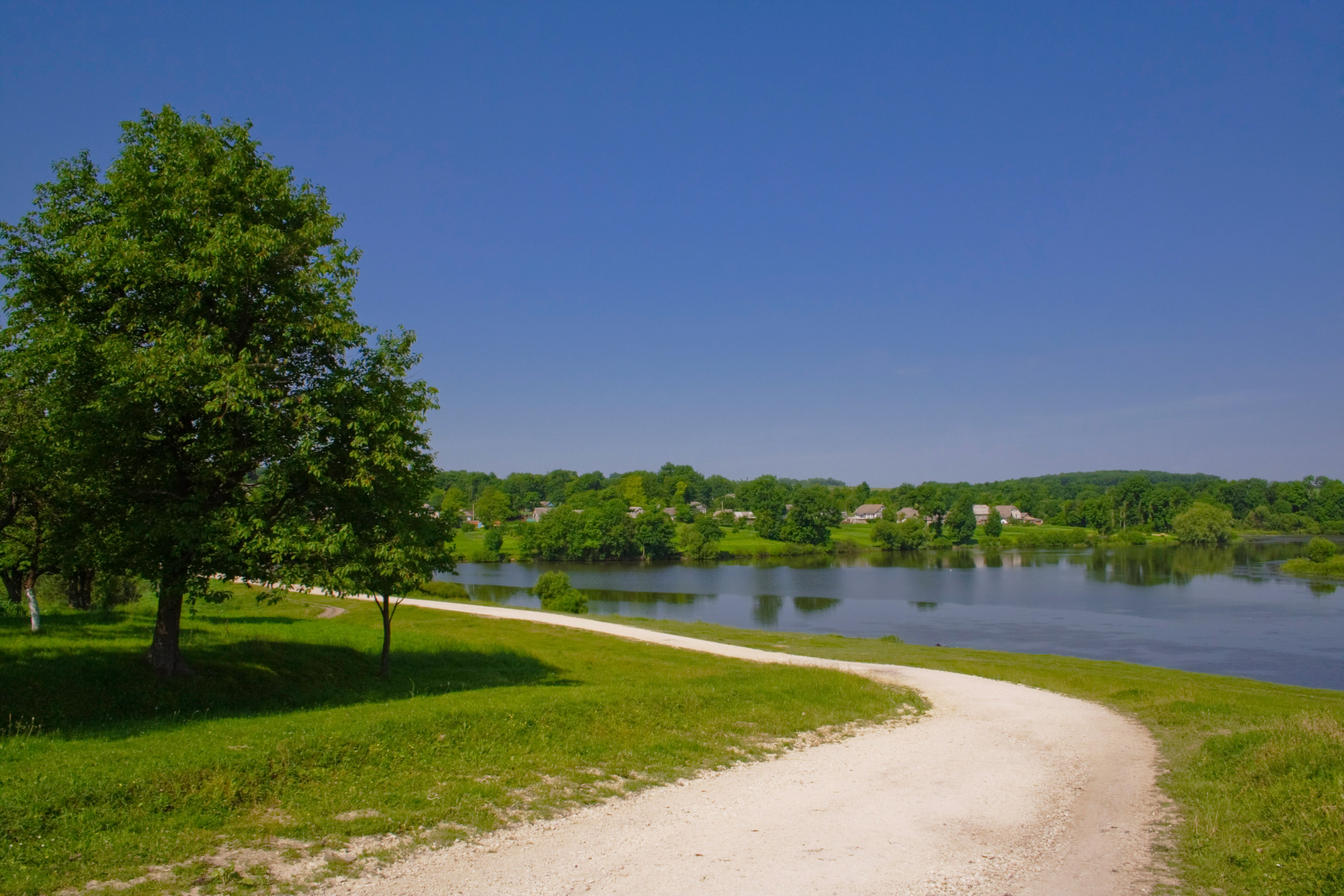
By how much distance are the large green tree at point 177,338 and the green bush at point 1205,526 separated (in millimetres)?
126526

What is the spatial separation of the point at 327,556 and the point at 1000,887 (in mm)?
11272

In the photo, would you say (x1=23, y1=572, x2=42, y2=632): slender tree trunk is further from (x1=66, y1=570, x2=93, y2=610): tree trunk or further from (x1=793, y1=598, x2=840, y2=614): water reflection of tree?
(x1=793, y1=598, x2=840, y2=614): water reflection of tree

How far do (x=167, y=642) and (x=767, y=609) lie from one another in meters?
49.6

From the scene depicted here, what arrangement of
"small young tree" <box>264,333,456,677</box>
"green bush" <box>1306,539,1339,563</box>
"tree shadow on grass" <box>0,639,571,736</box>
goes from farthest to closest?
"green bush" <box>1306,539,1339,563</box> → "small young tree" <box>264,333,456,677</box> → "tree shadow on grass" <box>0,639,571,736</box>

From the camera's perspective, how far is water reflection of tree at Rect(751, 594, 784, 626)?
54.0 m

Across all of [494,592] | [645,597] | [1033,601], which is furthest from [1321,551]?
[494,592]

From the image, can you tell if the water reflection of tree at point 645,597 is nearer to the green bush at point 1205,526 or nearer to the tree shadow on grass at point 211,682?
the tree shadow on grass at point 211,682

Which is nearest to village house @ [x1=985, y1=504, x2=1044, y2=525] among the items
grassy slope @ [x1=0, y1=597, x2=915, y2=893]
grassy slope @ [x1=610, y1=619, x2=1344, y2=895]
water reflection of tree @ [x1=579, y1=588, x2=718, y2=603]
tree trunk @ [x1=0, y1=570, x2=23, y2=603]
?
water reflection of tree @ [x1=579, y1=588, x2=718, y2=603]

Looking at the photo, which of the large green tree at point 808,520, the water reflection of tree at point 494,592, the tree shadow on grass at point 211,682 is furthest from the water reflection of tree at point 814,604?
the large green tree at point 808,520

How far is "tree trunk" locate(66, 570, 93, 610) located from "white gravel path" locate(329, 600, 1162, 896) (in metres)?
21.2

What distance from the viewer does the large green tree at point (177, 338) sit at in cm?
1280

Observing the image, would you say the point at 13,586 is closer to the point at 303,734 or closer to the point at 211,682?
the point at 211,682

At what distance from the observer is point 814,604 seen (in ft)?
208

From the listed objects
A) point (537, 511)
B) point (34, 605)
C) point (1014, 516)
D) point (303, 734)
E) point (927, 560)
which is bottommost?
point (927, 560)
